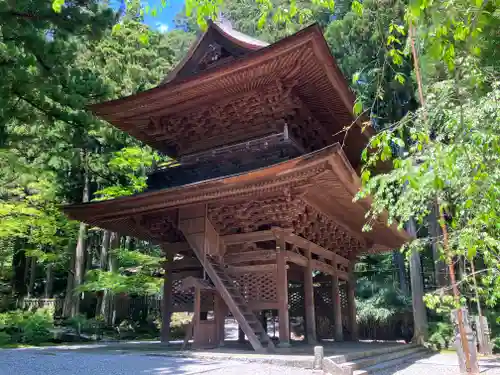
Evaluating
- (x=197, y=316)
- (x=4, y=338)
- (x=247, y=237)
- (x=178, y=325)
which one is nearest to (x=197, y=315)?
(x=197, y=316)

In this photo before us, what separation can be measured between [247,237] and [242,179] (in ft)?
5.39

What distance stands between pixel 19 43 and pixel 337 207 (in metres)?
6.76

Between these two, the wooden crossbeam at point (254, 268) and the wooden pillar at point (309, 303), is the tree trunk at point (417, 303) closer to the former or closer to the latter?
the wooden pillar at point (309, 303)

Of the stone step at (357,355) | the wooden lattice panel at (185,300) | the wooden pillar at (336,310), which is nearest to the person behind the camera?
the stone step at (357,355)

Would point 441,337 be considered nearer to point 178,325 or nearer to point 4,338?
point 178,325

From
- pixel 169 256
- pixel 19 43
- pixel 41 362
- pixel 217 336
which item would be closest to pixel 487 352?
pixel 217 336

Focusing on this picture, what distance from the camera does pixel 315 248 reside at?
8.93 meters

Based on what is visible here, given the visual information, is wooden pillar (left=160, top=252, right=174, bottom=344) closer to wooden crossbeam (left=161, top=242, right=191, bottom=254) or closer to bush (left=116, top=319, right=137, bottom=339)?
wooden crossbeam (left=161, top=242, right=191, bottom=254)

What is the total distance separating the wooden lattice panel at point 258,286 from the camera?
7328 mm

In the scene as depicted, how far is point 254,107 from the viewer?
26.5 feet

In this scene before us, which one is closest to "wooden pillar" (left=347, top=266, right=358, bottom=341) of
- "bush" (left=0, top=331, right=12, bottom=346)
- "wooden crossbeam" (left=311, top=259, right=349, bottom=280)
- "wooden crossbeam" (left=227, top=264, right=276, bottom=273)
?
"wooden crossbeam" (left=311, top=259, right=349, bottom=280)

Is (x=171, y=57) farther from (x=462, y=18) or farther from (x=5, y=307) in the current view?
(x=462, y=18)

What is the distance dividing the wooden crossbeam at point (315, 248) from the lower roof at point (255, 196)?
53 centimetres

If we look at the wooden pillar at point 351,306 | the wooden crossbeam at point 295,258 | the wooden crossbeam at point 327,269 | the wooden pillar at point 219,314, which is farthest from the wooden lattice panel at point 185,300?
→ the wooden pillar at point 351,306
